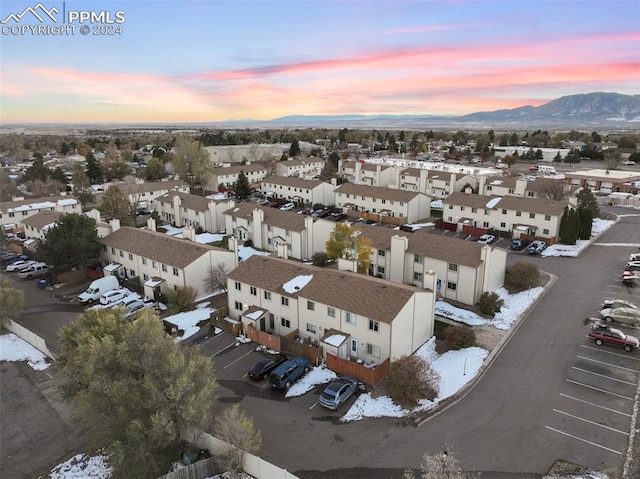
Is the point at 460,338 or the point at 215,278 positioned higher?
the point at 215,278

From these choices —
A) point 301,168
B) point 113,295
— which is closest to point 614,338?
point 113,295

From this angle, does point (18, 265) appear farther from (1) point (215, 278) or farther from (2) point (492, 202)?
(2) point (492, 202)

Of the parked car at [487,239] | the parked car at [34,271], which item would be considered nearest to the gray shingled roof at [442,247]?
the parked car at [487,239]

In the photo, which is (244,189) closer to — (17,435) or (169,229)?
(169,229)

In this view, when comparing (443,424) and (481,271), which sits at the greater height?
(481,271)

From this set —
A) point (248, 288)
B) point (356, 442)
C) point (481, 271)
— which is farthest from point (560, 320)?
point (248, 288)

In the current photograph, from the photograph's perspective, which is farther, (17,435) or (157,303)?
(157,303)

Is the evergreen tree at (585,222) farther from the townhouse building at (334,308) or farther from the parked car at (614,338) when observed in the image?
the townhouse building at (334,308)
